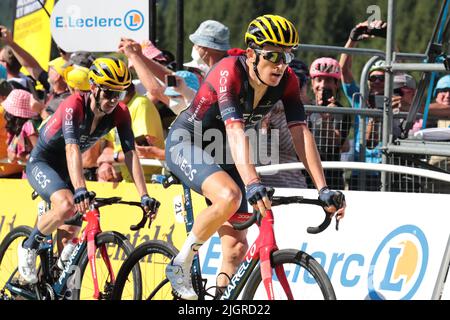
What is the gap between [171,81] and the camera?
10.2 m

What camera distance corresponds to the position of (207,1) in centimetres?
3148

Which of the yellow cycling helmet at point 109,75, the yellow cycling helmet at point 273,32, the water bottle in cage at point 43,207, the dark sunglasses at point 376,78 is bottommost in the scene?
the water bottle in cage at point 43,207

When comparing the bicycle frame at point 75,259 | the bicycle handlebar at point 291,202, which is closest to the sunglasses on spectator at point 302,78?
the bicycle frame at point 75,259

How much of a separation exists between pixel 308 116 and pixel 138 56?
1.83 metres

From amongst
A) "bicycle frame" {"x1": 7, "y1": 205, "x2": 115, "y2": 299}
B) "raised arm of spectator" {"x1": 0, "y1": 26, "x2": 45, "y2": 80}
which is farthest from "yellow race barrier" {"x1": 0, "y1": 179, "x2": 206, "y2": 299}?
"raised arm of spectator" {"x1": 0, "y1": 26, "x2": 45, "y2": 80}

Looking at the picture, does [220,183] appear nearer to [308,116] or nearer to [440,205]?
[440,205]

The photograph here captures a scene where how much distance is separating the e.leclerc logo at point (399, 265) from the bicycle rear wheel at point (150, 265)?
1540 mm

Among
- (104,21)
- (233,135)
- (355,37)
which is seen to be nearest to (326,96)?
(355,37)

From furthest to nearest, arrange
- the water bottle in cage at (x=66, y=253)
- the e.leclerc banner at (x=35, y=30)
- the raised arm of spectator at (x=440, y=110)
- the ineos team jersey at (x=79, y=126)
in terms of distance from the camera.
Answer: the e.leclerc banner at (x=35, y=30) → the raised arm of spectator at (x=440, y=110) → the water bottle in cage at (x=66, y=253) → the ineos team jersey at (x=79, y=126)

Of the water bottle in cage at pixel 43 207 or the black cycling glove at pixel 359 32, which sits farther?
the black cycling glove at pixel 359 32

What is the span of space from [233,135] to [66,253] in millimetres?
2819

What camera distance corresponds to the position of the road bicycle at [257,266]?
6.97 metres

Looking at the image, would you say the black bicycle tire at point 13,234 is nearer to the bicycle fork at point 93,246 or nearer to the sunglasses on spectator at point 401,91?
the bicycle fork at point 93,246
